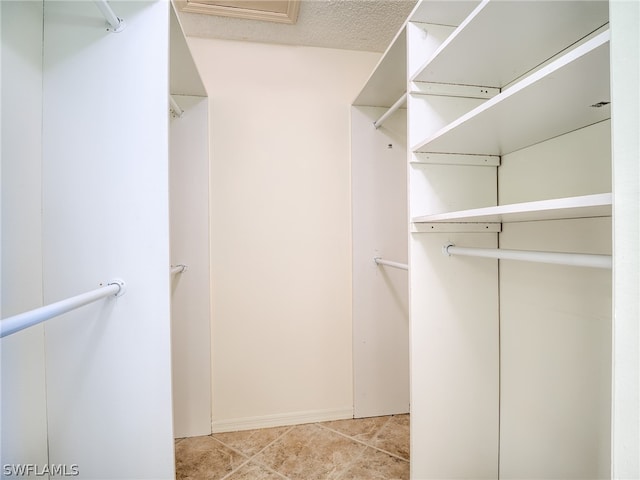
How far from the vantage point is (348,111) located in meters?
1.92

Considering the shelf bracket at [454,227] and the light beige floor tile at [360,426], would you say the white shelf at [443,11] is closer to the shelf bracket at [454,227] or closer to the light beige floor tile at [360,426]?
the shelf bracket at [454,227]

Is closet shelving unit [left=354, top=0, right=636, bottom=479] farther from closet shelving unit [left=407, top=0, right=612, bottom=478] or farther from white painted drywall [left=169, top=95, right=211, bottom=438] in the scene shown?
white painted drywall [left=169, top=95, right=211, bottom=438]

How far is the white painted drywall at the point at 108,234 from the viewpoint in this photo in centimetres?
94

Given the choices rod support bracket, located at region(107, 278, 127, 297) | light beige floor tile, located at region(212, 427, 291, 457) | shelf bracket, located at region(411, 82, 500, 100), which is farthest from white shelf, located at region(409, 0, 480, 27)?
light beige floor tile, located at region(212, 427, 291, 457)

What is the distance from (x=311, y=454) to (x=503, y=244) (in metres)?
1.44

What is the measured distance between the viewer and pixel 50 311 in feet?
2.13

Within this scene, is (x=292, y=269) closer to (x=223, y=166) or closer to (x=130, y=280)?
(x=223, y=166)

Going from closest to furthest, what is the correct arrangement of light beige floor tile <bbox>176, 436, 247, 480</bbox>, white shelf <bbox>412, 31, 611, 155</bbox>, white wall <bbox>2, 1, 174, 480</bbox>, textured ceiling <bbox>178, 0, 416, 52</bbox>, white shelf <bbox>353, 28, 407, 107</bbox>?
white shelf <bbox>412, 31, 611, 155</bbox>
white wall <bbox>2, 1, 174, 480</bbox>
white shelf <bbox>353, 28, 407, 107</bbox>
light beige floor tile <bbox>176, 436, 247, 480</bbox>
textured ceiling <bbox>178, 0, 416, 52</bbox>

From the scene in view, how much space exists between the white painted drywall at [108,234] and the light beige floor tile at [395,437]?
114 centimetres

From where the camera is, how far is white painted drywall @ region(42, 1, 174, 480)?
94cm

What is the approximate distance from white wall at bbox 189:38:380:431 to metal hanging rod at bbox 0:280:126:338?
86 cm

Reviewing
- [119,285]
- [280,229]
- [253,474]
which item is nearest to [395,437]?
[253,474]

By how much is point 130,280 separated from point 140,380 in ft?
1.09

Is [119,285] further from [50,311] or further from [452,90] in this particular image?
[452,90]
